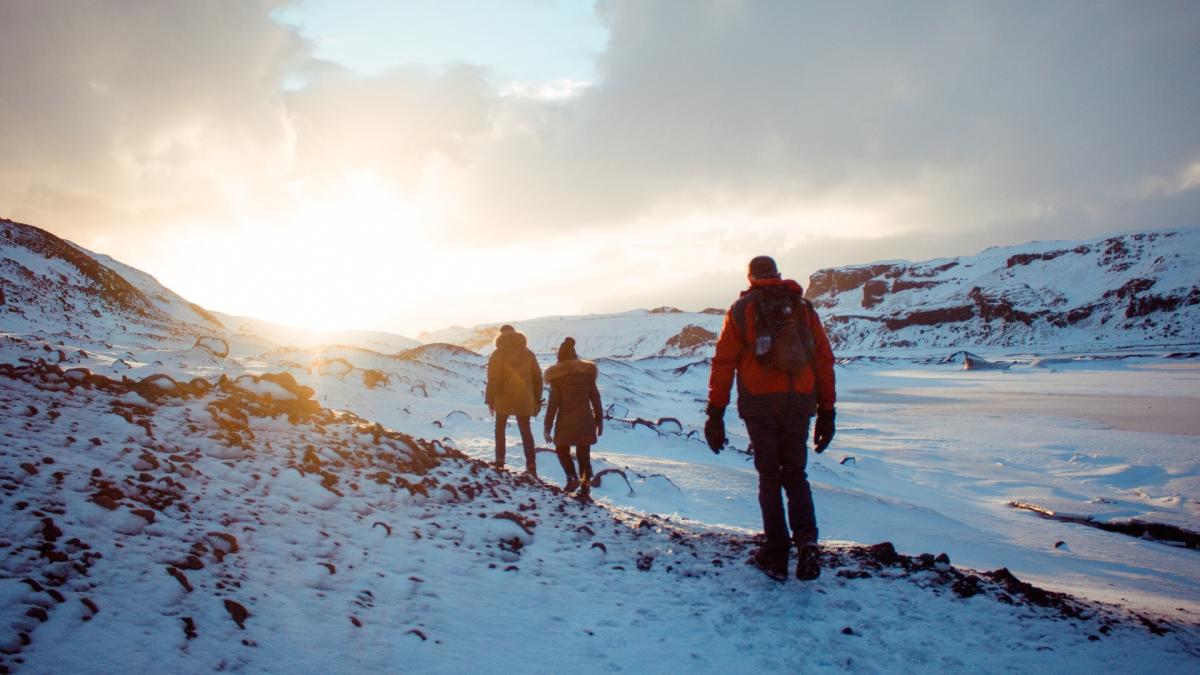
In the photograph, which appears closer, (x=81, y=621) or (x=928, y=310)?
(x=81, y=621)

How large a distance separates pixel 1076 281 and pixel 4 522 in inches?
6091

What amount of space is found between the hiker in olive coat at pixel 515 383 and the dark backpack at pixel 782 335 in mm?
4655

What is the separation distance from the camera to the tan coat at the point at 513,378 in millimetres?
8219

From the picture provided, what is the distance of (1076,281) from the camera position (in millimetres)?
118625

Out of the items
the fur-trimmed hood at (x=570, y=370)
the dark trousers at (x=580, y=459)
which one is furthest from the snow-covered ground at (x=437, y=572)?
the fur-trimmed hood at (x=570, y=370)

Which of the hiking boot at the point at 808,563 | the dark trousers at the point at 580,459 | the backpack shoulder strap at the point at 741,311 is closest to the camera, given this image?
the hiking boot at the point at 808,563

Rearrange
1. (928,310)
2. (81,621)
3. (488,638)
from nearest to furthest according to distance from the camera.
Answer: (81,621) < (488,638) < (928,310)

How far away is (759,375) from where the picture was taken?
414cm

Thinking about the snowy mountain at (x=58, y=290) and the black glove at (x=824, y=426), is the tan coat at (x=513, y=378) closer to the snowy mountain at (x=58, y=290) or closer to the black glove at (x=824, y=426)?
the black glove at (x=824, y=426)

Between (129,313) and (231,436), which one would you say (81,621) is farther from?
(129,313)

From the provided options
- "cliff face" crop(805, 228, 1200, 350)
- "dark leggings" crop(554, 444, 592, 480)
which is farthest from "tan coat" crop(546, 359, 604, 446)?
"cliff face" crop(805, 228, 1200, 350)

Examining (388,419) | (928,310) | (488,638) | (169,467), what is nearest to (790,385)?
(488,638)

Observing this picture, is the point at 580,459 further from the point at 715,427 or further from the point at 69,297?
the point at 69,297

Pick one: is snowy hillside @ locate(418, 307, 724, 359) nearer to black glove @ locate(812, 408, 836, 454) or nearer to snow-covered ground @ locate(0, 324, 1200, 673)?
snow-covered ground @ locate(0, 324, 1200, 673)
